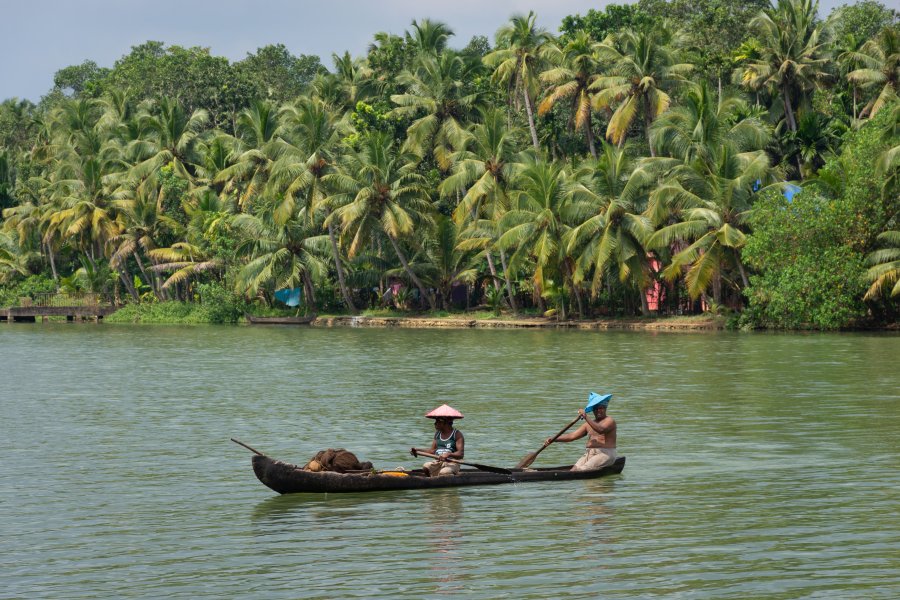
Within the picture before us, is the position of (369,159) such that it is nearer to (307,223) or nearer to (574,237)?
(307,223)

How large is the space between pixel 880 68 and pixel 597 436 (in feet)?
155

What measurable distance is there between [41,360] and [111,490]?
29.1 metres

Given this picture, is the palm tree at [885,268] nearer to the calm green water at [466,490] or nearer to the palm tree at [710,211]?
the palm tree at [710,211]

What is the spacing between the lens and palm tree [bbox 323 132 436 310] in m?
61.6

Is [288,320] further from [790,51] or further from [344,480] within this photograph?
[344,480]

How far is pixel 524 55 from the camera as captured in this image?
6550 cm

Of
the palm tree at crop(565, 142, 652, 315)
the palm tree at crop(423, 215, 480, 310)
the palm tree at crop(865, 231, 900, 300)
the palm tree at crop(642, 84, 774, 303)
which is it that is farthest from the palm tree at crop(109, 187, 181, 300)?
the palm tree at crop(865, 231, 900, 300)

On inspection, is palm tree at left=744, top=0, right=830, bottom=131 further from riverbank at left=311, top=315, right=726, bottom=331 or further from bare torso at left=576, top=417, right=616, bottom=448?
bare torso at left=576, top=417, right=616, bottom=448

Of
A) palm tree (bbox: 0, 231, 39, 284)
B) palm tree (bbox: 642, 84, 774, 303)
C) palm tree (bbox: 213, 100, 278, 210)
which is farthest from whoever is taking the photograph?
palm tree (bbox: 0, 231, 39, 284)

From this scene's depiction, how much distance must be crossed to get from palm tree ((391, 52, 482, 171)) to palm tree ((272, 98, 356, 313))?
4.60 m

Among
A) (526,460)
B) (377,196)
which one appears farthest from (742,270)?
(526,460)

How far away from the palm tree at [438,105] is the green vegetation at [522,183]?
157 millimetres

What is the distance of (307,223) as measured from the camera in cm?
6838

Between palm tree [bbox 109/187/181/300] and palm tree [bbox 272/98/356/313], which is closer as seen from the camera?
palm tree [bbox 272/98/356/313]
